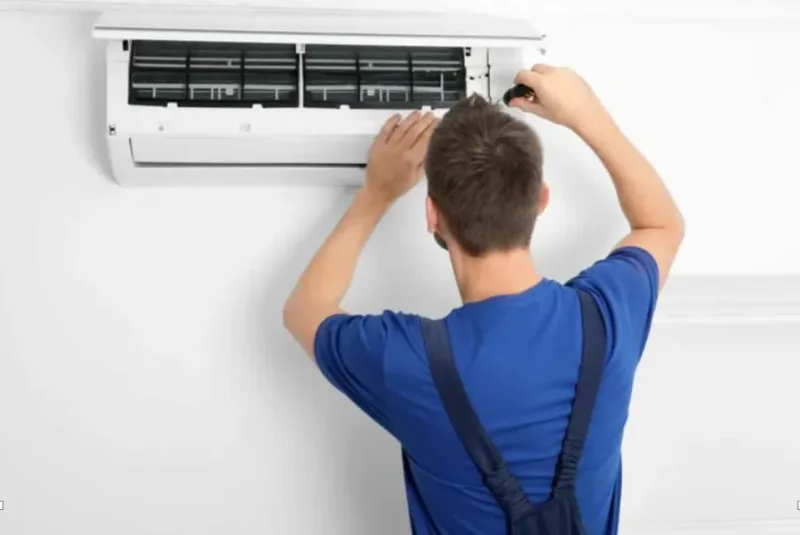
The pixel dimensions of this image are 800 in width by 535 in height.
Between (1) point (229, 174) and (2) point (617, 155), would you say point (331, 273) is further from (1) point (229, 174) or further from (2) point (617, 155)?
(2) point (617, 155)

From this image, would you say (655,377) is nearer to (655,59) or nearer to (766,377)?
(766,377)

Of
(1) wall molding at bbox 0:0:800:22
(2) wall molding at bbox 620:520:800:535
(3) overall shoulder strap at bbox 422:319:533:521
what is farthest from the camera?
(2) wall molding at bbox 620:520:800:535

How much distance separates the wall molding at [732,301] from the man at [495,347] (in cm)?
48

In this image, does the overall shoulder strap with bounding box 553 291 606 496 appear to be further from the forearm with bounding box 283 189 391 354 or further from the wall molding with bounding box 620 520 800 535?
the wall molding with bounding box 620 520 800 535

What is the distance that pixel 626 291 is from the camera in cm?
123

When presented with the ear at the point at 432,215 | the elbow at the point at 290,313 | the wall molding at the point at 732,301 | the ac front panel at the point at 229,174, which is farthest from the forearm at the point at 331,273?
Result: the wall molding at the point at 732,301

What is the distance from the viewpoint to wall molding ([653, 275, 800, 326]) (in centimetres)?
171

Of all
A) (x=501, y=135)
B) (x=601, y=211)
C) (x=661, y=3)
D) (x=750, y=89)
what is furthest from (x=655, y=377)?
(x=501, y=135)

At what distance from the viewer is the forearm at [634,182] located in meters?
1.39

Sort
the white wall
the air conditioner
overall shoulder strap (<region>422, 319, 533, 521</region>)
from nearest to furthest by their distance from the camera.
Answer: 1. overall shoulder strap (<region>422, 319, 533, 521</region>)
2. the air conditioner
3. the white wall

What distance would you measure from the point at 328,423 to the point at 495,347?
0.59 meters

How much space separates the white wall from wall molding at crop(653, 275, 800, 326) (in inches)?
1.2

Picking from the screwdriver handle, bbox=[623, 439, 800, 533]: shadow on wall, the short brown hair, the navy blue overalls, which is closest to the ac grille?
the screwdriver handle

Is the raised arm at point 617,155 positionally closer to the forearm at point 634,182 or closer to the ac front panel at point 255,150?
the forearm at point 634,182
